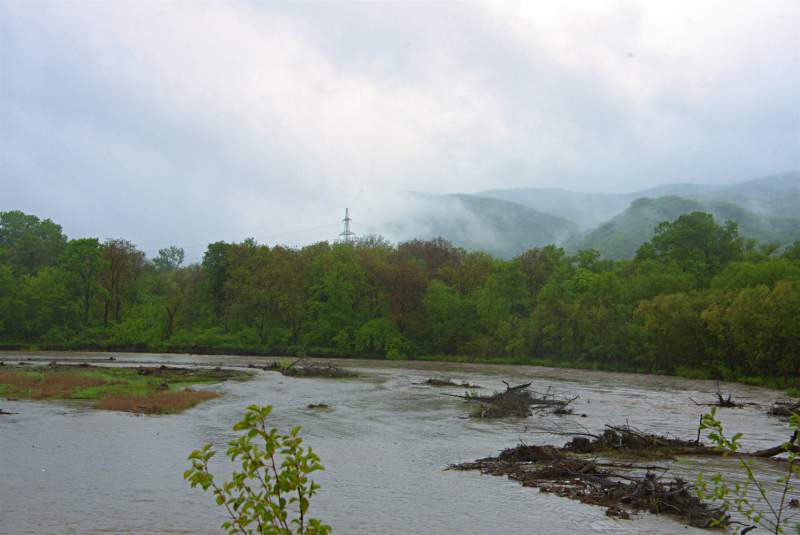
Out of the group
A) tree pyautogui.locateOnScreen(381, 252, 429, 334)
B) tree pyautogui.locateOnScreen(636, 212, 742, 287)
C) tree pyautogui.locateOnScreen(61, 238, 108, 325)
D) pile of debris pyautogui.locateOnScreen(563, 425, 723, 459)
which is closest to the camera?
pile of debris pyautogui.locateOnScreen(563, 425, 723, 459)

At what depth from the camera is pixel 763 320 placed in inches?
1561

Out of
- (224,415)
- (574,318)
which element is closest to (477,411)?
(224,415)

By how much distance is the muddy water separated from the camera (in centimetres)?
1027

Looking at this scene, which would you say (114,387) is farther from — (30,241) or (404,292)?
(30,241)

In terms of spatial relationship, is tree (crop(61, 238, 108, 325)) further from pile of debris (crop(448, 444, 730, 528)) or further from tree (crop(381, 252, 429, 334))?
pile of debris (crop(448, 444, 730, 528))

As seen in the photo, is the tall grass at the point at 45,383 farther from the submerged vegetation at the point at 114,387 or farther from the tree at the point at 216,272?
the tree at the point at 216,272

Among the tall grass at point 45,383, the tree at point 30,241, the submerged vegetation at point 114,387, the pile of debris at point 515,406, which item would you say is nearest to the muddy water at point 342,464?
the pile of debris at point 515,406

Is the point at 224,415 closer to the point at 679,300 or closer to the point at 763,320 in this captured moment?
the point at 763,320

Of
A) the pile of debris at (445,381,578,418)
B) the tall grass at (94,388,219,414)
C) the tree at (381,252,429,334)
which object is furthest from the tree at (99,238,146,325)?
the pile of debris at (445,381,578,418)

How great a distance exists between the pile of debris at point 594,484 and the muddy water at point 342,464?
1.29 feet

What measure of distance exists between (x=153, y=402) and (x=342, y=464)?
546 inches

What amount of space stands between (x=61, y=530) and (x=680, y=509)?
1225 cm

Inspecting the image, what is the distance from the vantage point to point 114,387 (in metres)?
29.2

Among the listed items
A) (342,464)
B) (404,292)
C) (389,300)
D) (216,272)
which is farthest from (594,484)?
(216,272)
